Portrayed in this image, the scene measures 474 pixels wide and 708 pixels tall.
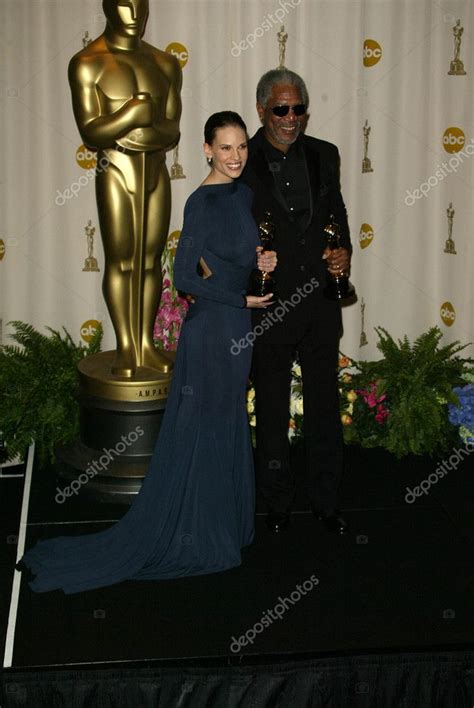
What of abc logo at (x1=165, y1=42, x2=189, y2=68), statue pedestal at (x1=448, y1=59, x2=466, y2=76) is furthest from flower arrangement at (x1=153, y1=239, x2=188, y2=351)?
statue pedestal at (x1=448, y1=59, x2=466, y2=76)

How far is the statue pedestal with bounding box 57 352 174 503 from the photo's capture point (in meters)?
4.53

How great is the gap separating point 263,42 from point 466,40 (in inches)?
44.1

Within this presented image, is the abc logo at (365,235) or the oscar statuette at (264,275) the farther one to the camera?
the abc logo at (365,235)

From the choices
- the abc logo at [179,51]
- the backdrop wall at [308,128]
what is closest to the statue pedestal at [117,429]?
the backdrop wall at [308,128]

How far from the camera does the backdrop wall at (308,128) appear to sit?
517 cm

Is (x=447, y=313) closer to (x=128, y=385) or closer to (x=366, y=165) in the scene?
(x=366, y=165)

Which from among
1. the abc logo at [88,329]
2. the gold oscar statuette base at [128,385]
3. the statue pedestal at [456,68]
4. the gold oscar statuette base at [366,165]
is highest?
the statue pedestal at [456,68]

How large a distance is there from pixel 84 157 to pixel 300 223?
5.93ft

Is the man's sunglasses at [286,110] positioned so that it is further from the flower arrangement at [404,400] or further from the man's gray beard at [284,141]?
the flower arrangement at [404,400]

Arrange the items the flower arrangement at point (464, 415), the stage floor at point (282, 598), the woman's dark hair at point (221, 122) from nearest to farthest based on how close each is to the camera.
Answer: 1. the stage floor at point (282, 598)
2. the woman's dark hair at point (221, 122)
3. the flower arrangement at point (464, 415)

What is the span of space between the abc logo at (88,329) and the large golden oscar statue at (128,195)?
0.70 meters

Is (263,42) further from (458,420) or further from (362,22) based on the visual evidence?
(458,420)

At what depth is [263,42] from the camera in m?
5.27

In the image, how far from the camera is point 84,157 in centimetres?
525
